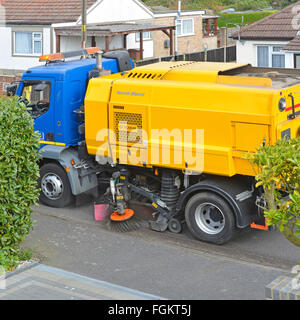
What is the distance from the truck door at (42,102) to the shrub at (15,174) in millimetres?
2835

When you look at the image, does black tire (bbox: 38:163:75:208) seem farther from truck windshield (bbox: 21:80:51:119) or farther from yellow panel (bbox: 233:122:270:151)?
→ yellow panel (bbox: 233:122:270:151)

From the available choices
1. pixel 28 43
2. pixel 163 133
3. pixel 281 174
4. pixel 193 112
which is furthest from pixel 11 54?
pixel 281 174

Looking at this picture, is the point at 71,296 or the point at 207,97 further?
the point at 207,97

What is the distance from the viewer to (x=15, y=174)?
30.2 ft

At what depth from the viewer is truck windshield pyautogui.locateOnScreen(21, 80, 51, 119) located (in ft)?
40.9

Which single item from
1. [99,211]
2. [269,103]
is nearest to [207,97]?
[269,103]

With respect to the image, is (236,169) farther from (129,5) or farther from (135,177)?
(129,5)

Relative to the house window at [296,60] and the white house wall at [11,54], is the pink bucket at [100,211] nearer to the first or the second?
the house window at [296,60]

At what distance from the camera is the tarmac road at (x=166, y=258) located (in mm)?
9188

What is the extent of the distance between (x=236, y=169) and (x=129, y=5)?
26478 mm

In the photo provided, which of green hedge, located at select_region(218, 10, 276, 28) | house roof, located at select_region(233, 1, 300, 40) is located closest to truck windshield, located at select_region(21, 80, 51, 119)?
house roof, located at select_region(233, 1, 300, 40)

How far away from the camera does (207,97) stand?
10.5m

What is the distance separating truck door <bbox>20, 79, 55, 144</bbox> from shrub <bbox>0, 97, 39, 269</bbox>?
2.83 m


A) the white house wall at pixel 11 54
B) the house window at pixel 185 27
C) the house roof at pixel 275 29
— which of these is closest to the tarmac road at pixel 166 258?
the house roof at pixel 275 29
